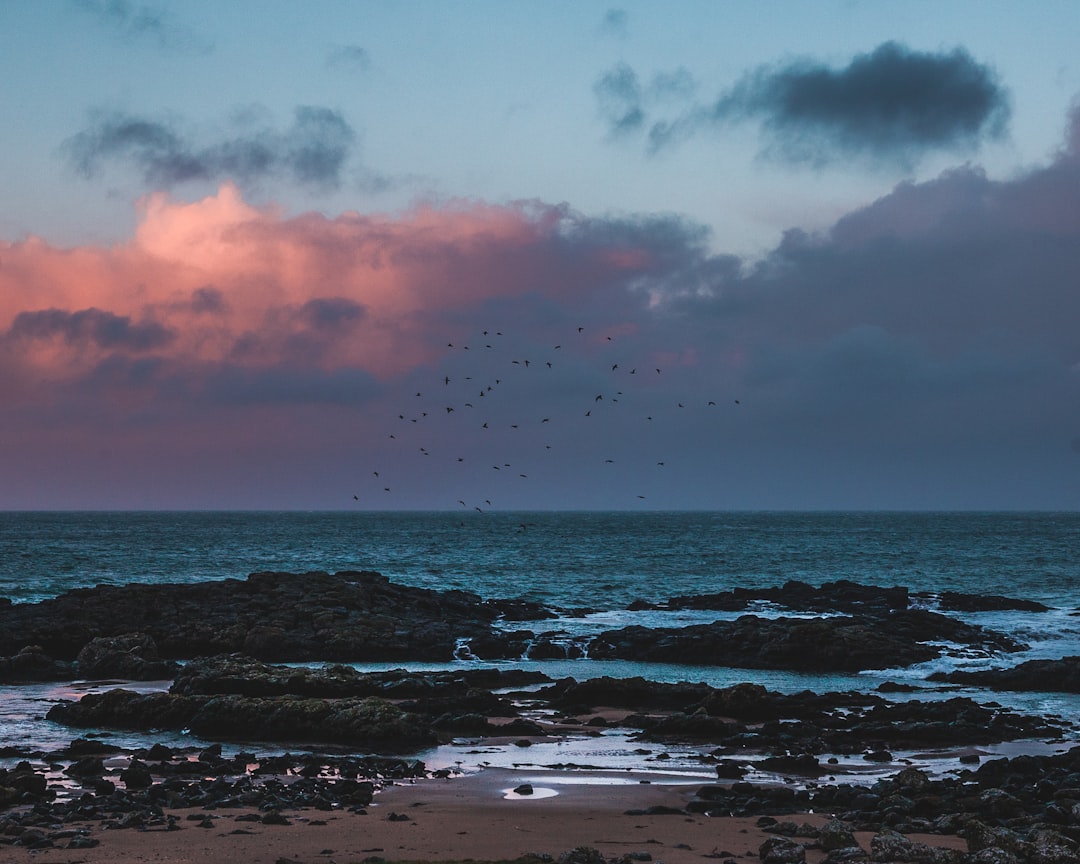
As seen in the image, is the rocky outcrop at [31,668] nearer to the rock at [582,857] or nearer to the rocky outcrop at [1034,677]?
the rock at [582,857]

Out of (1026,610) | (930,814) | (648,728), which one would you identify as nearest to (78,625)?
(648,728)

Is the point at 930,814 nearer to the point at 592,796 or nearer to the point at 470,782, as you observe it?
the point at 592,796

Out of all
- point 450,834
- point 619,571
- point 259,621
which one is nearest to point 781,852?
point 450,834

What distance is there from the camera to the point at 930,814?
20500mm

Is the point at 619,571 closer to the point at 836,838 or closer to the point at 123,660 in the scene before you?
the point at 123,660

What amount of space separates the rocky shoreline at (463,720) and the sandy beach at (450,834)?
444 millimetres

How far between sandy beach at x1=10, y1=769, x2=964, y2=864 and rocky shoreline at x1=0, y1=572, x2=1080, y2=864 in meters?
0.44

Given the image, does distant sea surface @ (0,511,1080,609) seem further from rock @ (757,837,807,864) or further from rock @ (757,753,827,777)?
rock @ (757,837,807,864)

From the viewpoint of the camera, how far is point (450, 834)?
1895 cm

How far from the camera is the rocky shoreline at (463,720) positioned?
1989cm

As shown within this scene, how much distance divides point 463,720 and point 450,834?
11052mm

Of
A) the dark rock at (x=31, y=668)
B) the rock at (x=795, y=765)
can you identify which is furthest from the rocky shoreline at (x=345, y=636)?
the rock at (x=795, y=765)

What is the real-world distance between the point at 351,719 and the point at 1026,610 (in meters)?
51.5

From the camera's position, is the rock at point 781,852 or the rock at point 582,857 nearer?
the rock at point 582,857
